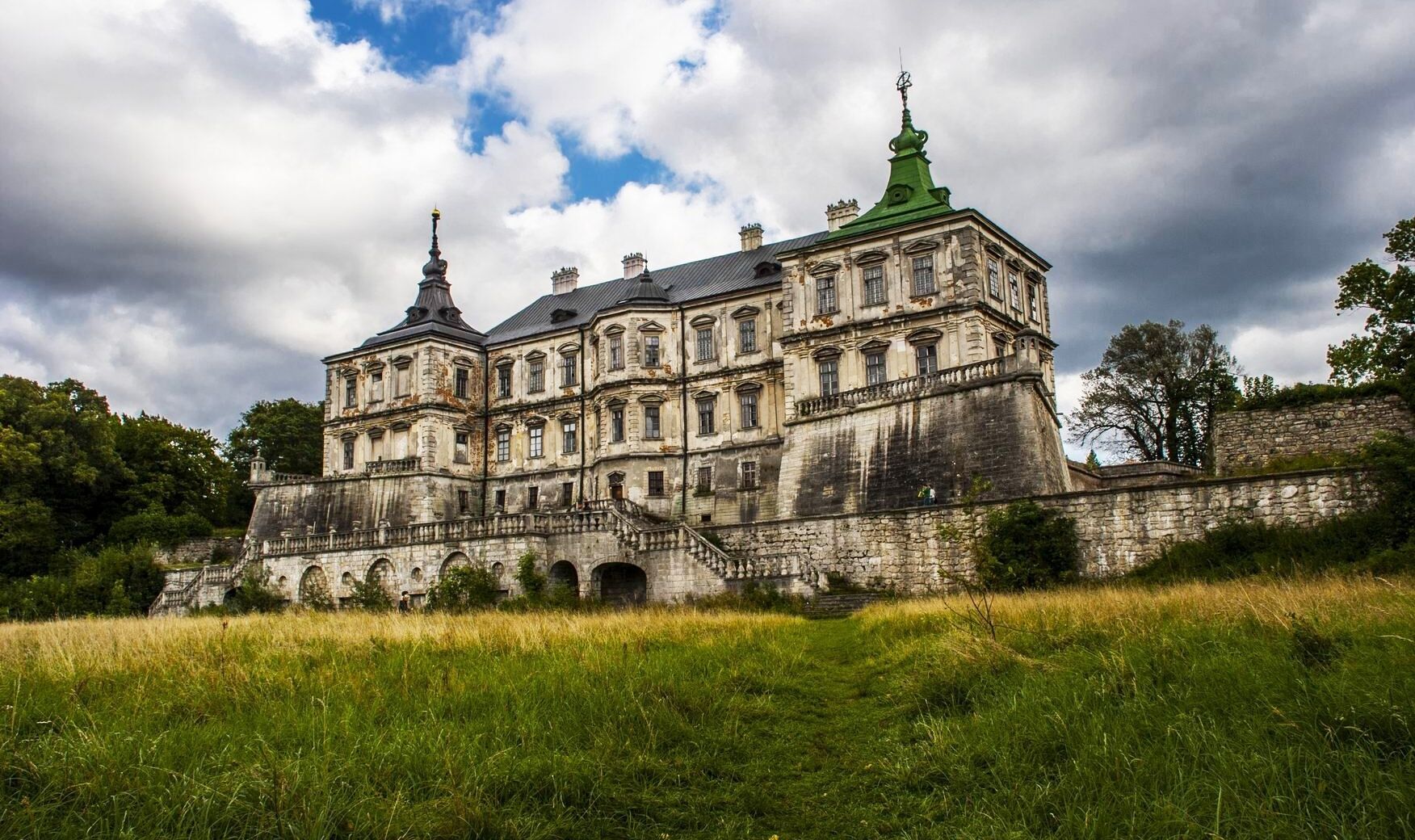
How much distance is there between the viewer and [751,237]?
165ft

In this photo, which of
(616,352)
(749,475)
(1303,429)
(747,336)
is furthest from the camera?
(616,352)

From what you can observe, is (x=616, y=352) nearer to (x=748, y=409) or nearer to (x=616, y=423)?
(x=616, y=423)

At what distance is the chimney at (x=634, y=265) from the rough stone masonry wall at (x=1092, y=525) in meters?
25.8

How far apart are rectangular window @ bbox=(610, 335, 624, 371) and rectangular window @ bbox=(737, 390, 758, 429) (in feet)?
20.9

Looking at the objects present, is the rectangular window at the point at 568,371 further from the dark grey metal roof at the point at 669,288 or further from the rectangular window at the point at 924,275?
the rectangular window at the point at 924,275

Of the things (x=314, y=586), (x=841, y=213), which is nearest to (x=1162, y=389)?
(x=841, y=213)

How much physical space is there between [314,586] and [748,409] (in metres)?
20.7

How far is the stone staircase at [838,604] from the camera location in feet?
84.1

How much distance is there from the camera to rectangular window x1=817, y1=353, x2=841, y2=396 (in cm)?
3859

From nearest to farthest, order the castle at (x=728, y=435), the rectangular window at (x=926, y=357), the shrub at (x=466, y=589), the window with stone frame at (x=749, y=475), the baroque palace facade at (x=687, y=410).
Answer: the castle at (x=728, y=435)
the baroque palace facade at (x=687, y=410)
the shrub at (x=466, y=589)
the rectangular window at (x=926, y=357)
the window with stone frame at (x=749, y=475)

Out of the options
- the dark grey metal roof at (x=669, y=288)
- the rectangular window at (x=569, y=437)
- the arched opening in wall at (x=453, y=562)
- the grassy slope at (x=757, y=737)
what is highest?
the dark grey metal roof at (x=669, y=288)

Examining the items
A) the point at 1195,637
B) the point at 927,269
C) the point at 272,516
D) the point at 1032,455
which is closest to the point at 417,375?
the point at 272,516

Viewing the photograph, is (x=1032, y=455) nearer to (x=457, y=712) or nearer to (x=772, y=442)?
(x=772, y=442)

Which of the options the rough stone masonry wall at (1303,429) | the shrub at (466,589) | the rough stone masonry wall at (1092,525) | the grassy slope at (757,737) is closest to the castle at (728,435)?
the rough stone masonry wall at (1092,525)
